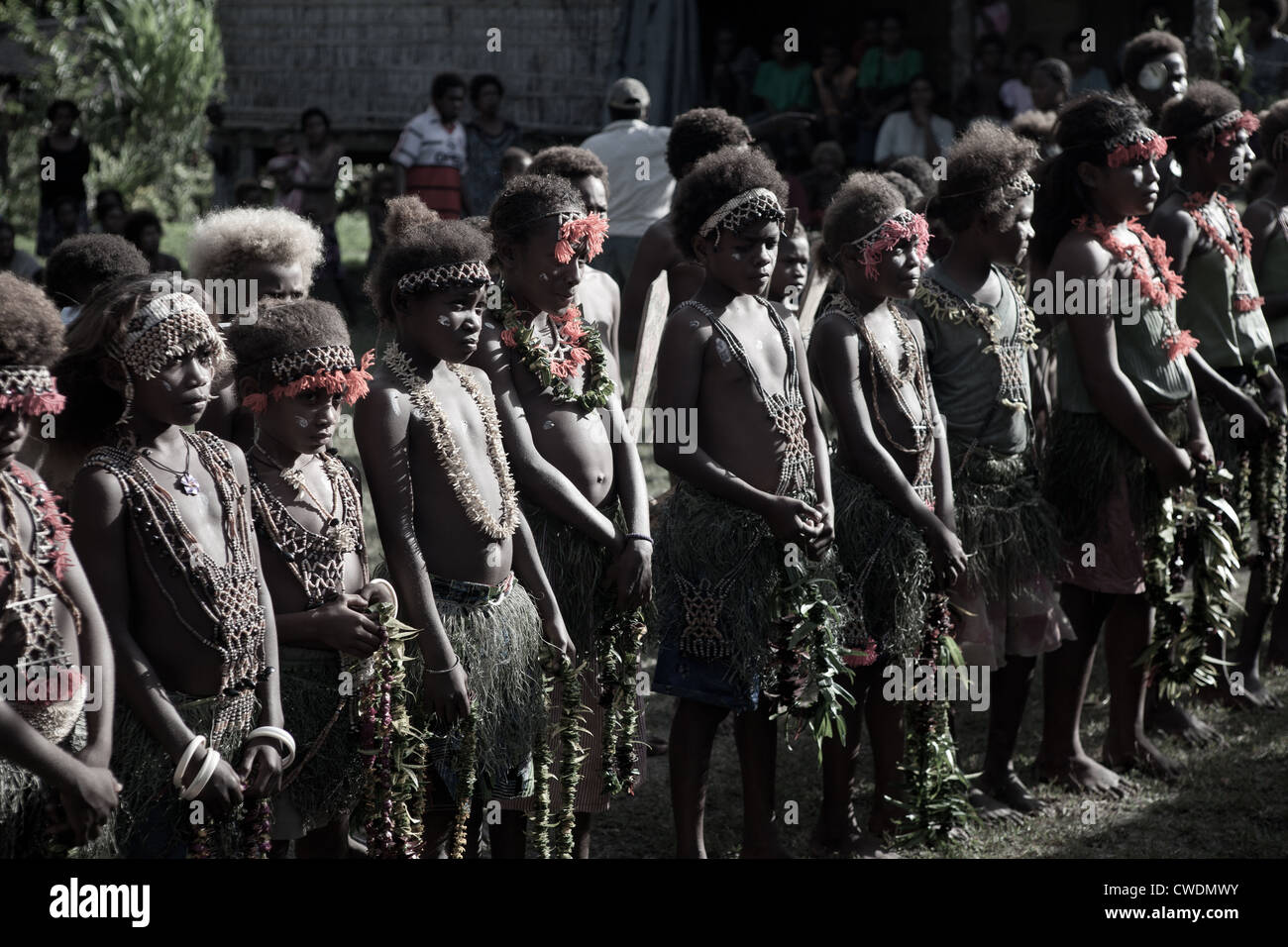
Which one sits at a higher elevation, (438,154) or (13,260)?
(438,154)

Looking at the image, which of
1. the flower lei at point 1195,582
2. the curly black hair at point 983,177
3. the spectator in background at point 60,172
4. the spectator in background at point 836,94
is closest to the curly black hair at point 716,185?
the curly black hair at point 983,177

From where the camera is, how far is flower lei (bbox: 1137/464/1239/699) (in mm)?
5445

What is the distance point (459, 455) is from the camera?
392 centimetres

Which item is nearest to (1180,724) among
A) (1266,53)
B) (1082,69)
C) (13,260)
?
(13,260)

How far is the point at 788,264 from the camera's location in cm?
555

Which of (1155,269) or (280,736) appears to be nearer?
(280,736)

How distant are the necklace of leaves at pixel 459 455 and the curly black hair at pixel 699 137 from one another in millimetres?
2496

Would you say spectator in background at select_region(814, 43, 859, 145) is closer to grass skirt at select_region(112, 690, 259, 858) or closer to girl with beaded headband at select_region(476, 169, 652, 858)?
girl with beaded headband at select_region(476, 169, 652, 858)

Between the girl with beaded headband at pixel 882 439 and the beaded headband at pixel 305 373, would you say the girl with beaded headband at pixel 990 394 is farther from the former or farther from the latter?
the beaded headband at pixel 305 373

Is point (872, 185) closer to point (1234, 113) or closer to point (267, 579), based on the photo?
point (1234, 113)

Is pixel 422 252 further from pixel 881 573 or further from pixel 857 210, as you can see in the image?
pixel 881 573

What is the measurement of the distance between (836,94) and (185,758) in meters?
11.4

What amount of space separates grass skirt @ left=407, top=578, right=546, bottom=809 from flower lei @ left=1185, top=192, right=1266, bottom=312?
3.33 metres

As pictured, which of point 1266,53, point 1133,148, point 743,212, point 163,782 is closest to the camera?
point 163,782
